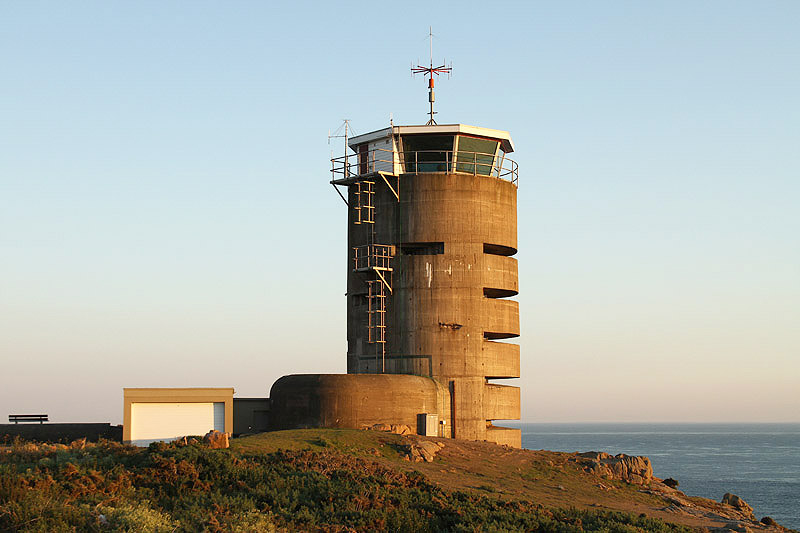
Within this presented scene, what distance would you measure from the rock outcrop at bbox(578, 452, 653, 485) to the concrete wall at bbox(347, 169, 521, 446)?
797 centimetres

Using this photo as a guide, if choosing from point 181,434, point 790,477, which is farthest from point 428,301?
point 790,477

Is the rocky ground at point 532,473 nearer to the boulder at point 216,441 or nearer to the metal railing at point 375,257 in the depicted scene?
the boulder at point 216,441

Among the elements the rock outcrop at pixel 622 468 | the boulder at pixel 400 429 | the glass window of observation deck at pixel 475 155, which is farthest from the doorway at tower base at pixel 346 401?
the glass window of observation deck at pixel 475 155

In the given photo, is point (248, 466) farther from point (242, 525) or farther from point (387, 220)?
point (387, 220)

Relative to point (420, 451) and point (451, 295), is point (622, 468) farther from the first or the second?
point (451, 295)

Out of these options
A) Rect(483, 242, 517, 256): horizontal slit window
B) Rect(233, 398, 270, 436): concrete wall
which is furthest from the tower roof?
Rect(233, 398, 270, 436): concrete wall

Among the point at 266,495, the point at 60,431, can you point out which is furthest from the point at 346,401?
the point at 266,495

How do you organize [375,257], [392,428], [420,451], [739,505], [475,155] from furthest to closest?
[475,155] < [375,257] < [739,505] < [392,428] < [420,451]

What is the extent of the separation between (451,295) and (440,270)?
55.2 inches

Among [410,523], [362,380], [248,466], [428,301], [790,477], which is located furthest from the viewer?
[790,477]

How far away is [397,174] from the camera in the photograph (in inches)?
1885

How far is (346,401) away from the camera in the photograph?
136ft

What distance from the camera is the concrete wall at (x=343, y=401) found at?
41.4 meters

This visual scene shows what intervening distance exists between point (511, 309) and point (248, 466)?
2348 centimetres
